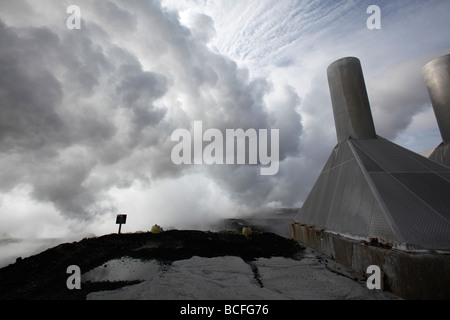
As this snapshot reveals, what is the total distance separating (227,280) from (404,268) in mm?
4372

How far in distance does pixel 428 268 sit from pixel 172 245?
388 inches

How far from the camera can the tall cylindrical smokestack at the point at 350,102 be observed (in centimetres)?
1186

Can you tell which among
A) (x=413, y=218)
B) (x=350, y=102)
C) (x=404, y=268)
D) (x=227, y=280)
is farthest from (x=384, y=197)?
(x=350, y=102)

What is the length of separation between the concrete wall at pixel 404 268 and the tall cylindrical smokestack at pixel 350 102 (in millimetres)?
7403

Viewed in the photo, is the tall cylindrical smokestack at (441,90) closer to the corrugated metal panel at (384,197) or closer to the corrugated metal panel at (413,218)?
the corrugated metal panel at (384,197)

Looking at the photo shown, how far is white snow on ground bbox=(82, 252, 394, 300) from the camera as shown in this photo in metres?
4.99

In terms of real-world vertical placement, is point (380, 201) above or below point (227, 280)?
above

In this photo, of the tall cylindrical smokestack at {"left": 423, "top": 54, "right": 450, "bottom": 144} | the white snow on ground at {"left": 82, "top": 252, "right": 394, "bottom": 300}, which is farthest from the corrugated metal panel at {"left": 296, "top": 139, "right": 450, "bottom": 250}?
the tall cylindrical smokestack at {"left": 423, "top": 54, "right": 450, "bottom": 144}

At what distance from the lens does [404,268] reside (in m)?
4.84

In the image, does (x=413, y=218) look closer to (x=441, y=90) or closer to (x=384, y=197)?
(x=384, y=197)
